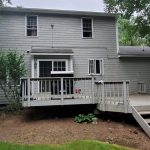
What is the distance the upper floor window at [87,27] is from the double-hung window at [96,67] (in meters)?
1.60

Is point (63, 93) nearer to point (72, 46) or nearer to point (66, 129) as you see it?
point (66, 129)

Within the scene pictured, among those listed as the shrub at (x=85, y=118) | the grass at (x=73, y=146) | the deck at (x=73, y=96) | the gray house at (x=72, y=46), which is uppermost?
the gray house at (x=72, y=46)

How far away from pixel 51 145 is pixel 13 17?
1023 cm

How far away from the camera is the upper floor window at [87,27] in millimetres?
17203

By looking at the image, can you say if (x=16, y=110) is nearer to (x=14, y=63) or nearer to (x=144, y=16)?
(x=14, y=63)

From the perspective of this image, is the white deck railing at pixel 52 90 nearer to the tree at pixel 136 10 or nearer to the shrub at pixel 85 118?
the shrub at pixel 85 118

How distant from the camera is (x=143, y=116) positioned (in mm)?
9672

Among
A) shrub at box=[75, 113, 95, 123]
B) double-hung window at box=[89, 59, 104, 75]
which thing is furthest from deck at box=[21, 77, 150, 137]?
double-hung window at box=[89, 59, 104, 75]

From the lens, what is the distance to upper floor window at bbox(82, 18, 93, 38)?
1720cm

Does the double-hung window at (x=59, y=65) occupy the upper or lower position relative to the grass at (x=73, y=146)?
upper

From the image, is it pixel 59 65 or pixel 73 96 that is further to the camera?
pixel 59 65

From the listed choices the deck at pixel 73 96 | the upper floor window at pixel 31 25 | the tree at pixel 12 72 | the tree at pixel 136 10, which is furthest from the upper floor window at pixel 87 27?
the deck at pixel 73 96

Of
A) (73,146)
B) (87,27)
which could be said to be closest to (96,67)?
(87,27)

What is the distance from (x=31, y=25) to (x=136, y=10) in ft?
21.3
